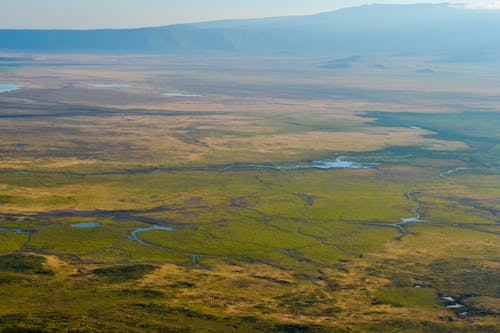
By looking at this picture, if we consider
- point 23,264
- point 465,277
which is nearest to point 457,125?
point 465,277

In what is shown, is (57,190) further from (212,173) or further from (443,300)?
(443,300)

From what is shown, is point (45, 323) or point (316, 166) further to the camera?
point (316, 166)

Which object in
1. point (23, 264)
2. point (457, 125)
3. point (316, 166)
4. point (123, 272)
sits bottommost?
point (123, 272)

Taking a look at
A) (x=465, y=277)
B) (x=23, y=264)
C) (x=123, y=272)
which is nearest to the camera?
(x=123, y=272)

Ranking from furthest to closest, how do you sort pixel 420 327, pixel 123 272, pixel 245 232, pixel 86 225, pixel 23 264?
pixel 86 225 < pixel 245 232 < pixel 23 264 < pixel 123 272 < pixel 420 327

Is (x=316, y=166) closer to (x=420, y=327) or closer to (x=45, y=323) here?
(x=420, y=327)

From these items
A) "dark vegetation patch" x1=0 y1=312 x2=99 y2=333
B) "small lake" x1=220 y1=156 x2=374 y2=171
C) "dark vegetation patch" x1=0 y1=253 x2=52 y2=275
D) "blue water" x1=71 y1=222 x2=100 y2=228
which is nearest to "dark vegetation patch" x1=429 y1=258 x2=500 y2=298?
"dark vegetation patch" x1=0 y1=312 x2=99 y2=333

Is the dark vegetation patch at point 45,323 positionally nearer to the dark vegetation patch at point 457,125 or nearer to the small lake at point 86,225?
the small lake at point 86,225
